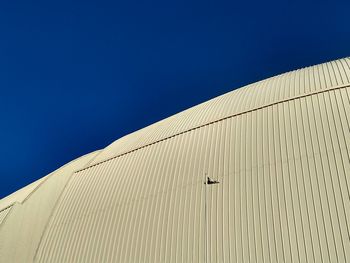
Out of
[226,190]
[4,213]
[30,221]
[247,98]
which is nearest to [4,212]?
[4,213]

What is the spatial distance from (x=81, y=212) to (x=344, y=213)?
12.5m

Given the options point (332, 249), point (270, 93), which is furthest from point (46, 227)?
point (332, 249)

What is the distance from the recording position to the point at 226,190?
1744 centimetres

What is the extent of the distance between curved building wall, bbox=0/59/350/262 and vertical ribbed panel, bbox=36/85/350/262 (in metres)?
0.04

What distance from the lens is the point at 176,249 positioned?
56.6ft

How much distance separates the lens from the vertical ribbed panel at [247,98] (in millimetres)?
19234

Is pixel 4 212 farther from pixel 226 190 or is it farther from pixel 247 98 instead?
pixel 247 98

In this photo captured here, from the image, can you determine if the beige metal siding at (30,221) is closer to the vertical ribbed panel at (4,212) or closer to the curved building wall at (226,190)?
the curved building wall at (226,190)

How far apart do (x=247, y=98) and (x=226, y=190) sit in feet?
18.3

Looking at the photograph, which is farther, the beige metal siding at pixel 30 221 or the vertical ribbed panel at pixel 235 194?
the beige metal siding at pixel 30 221

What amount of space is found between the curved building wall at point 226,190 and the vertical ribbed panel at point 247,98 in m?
0.09

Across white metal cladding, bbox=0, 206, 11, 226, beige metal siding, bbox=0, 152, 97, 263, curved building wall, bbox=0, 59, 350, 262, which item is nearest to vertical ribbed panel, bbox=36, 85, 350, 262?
curved building wall, bbox=0, 59, 350, 262

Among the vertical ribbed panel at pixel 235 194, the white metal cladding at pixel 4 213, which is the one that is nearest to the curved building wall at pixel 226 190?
the vertical ribbed panel at pixel 235 194

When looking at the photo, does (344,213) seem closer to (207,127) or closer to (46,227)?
(207,127)
